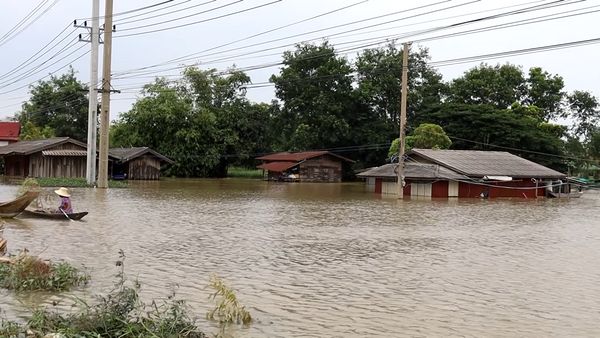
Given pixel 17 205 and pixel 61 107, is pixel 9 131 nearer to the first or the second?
pixel 61 107

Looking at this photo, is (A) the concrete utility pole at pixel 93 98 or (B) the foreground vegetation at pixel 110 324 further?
(A) the concrete utility pole at pixel 93 98

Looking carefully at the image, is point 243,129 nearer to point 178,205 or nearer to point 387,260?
point 178,205

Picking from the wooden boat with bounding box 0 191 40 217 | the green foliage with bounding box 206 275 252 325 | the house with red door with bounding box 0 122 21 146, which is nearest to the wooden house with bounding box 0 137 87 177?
the house with red door with bounding box 0 122 21 146

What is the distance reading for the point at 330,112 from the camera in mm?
63562

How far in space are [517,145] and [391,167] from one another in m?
20.6

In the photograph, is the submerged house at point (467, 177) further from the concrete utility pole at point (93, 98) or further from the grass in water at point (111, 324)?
the grass in water at point (111, 324)

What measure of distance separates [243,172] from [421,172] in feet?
120

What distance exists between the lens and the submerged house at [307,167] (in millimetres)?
59844

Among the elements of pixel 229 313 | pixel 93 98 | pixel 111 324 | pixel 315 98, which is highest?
pixel 315 98

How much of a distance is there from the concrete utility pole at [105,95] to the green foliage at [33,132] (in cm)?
3026

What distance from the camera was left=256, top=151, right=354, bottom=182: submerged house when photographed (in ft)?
196

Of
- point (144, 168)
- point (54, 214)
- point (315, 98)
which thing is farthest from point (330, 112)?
point (54, 214)

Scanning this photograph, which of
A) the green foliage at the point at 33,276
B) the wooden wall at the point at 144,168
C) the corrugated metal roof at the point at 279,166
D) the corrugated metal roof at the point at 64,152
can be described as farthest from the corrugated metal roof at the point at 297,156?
the green foliage at the point at 33,276

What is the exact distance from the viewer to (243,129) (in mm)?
66625
